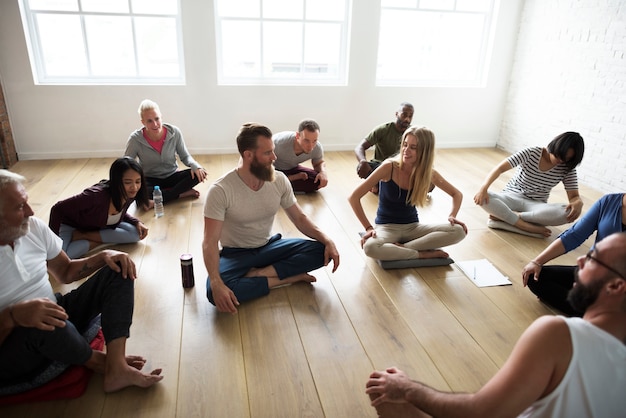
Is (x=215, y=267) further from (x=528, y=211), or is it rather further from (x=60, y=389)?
(x=528, y=211)

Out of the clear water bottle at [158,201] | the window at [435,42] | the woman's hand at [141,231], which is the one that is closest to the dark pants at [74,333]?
the woman's hand at [141,231]

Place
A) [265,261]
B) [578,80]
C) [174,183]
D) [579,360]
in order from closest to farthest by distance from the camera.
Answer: [579,360], [265,261], [174,183], [578,80]

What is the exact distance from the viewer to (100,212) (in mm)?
2814

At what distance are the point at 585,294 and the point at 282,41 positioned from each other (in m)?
4.65

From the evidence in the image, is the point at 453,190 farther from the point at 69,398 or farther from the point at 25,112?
the point at 25,112

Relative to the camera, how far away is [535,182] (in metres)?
3.52

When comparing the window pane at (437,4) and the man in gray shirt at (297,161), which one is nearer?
the man in gray shirt at (297,161)

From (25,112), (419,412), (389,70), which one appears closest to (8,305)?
(419,412)

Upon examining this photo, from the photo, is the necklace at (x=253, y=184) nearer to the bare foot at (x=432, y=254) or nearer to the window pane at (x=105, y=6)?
the bare foot at (x=432, y=254)

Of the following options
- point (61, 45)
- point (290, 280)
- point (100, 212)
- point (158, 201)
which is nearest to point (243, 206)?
point (290, 280)

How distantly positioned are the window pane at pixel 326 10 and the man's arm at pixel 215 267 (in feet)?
12.2

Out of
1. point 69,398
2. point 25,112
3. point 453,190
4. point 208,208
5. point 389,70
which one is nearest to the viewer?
point 69,398

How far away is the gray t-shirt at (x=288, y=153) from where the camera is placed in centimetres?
405

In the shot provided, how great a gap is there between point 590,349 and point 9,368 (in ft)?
6.45
